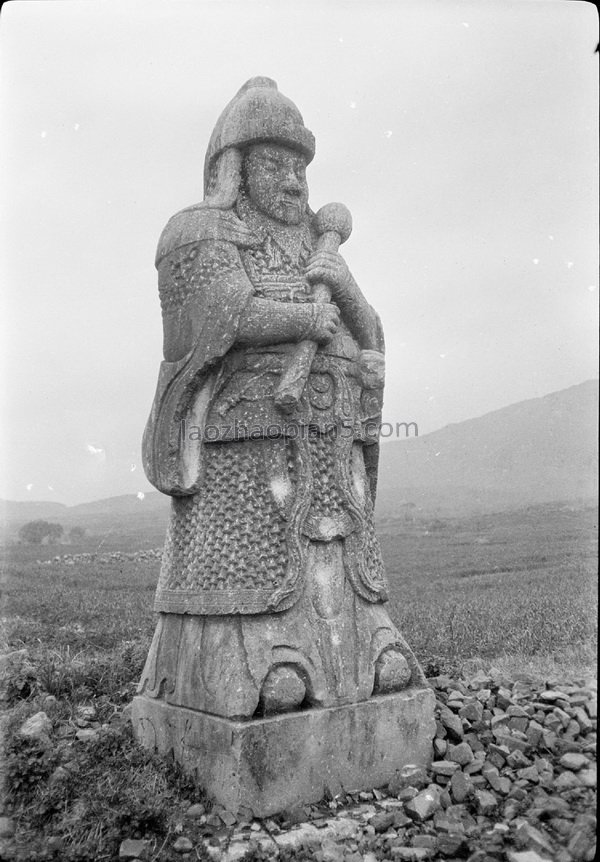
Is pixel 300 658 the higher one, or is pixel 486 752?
pixel 300 658

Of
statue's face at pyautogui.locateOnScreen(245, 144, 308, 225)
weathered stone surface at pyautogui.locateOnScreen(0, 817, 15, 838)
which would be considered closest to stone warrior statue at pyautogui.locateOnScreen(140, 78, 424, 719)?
statue's face at pyautogui.locateOnScreen(245, 144, 308, 225)

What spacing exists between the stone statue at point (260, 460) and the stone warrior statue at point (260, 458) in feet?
0.03

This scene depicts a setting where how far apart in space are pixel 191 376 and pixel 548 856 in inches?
136

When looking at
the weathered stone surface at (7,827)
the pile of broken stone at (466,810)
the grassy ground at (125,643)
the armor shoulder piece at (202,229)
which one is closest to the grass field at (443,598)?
the grassy ground at (125,643)

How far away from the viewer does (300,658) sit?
495 centimetres

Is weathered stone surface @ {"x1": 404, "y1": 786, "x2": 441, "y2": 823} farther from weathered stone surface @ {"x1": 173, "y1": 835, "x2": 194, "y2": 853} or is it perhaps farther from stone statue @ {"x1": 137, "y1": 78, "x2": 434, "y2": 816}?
weathered stone surface @ {"x1": 173, "y1": 835, "x2": 194, "y2": 853}

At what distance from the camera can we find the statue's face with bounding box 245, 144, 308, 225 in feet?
18.4

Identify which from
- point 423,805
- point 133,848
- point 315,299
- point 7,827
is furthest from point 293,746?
point 315,299

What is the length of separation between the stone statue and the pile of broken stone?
0.60 metres

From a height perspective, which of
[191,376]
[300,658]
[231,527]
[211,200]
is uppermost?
[211,200]

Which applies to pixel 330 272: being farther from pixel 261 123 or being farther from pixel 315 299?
pixel 261 123

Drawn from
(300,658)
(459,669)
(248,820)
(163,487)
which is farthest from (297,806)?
(459,669)

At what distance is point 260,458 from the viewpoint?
5.24 metres

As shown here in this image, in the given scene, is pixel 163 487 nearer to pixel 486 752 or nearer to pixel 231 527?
pixel 231 527
